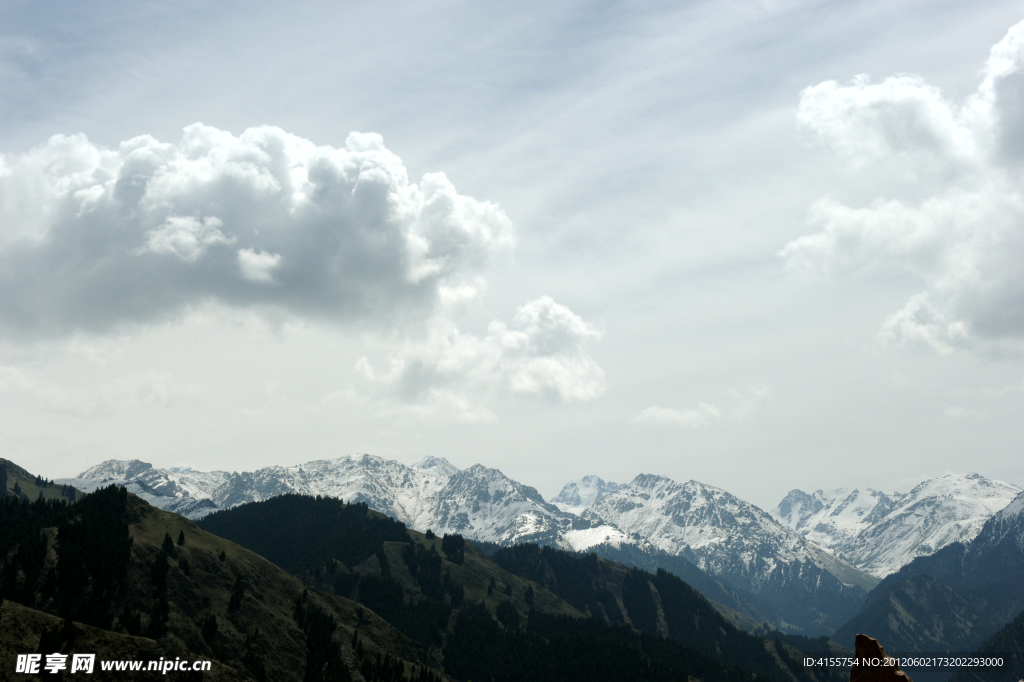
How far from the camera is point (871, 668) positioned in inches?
1887

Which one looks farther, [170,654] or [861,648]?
[170,654]

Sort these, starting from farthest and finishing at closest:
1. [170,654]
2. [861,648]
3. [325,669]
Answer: [325,669], [170,654], [861,648]

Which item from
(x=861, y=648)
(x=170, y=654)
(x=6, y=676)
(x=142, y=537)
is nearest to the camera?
(x=861, y=648)

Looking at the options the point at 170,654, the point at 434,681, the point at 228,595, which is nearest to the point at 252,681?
the point at 170,654

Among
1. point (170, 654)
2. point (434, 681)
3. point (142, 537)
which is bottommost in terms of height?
point (434, 681)

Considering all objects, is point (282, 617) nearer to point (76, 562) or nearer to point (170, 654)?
point (76, 562)

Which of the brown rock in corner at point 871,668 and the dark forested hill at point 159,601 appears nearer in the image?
the brown rock in corner at point 871,668

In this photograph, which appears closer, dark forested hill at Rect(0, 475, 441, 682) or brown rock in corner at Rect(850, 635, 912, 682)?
brown rock in corner at Rect(850, 635, 912, 682)

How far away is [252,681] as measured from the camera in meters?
143

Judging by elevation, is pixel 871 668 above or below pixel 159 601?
above

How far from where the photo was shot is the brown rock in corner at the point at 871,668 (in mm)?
46656

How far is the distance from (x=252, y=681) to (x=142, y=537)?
7021 centimetres

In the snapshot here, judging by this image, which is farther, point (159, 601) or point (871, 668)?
point (159, 601)

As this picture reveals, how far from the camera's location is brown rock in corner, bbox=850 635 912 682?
46656 mm
